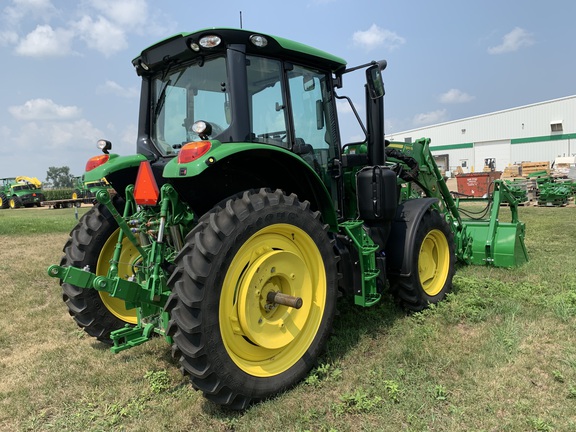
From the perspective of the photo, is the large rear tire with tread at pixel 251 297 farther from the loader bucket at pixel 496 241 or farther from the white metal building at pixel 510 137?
the white metal building at pixel 510 137

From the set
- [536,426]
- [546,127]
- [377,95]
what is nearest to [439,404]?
Answer: [536,426]

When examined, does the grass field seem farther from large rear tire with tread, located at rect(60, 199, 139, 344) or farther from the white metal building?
the white metal building

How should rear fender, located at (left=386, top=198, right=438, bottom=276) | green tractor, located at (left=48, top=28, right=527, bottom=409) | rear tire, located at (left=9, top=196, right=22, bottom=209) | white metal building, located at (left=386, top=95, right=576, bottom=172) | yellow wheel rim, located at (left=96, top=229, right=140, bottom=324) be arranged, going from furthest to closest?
white metal building, located at (left=386, top=95, right=576, bottom=172)
rear tire, located at (left=9, top=196, right=22, bottom=209)
rear fender, located at (left=386, top=198, right=438, bottom=276)
yellow wheel rim, located at (left=96, top=229, right=140, bottom=324)
green tractor, located at (left=48, top=28, right=527, bottom=409)

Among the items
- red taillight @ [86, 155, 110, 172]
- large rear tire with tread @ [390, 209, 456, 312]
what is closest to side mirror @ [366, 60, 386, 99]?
large rear tire with tread @ [390, 209, 456, 312]

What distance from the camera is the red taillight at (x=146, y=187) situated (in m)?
3.14

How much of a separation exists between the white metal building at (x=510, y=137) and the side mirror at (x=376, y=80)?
36836mm

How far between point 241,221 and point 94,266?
174cm

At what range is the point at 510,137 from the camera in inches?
1608

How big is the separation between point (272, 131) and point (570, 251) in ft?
19.3

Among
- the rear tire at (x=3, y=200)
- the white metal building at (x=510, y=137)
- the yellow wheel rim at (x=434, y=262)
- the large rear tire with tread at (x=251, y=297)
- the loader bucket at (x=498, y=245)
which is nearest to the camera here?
the large rear tire with tread at (x=251, y=297)

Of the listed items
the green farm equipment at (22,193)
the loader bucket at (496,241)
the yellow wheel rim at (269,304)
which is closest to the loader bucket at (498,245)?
the loader bucket at (496,241)

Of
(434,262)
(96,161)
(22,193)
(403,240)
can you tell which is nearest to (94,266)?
(96,161)

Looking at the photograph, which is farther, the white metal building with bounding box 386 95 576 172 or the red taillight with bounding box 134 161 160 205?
the white metal building with bounding box 386 95 576 172

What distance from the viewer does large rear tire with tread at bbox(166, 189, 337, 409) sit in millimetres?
2547
